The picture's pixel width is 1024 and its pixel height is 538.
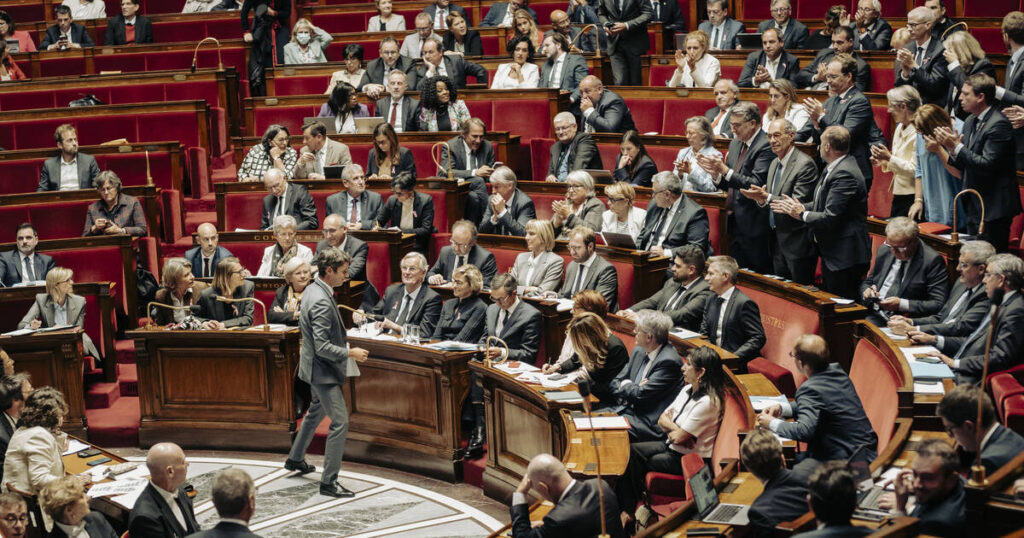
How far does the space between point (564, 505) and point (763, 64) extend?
471 centimetres

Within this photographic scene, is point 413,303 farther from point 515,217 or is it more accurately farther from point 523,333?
point 515,217

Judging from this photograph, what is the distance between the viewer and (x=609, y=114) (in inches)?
286

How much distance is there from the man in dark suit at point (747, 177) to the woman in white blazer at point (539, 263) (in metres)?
0.87

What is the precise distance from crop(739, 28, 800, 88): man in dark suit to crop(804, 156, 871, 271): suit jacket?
92.0 inches

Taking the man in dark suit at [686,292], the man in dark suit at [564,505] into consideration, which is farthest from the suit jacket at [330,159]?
the man in dark suit at [564,505]

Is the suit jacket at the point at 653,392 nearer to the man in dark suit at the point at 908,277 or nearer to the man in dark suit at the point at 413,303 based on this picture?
the man in dark suit at the point at 908,277

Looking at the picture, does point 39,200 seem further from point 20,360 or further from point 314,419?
point 314,419

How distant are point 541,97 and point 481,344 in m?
2.82

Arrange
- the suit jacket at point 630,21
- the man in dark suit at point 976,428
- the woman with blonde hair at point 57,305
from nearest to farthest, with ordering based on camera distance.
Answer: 1. the man in dark suit at point 976,428
2. the woman with blonde hair at point 57,305
3. the suit jacket at point 630,21

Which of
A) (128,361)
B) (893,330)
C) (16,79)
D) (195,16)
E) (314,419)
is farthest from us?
(195,16)

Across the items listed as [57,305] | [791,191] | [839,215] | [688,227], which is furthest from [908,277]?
[57,305]

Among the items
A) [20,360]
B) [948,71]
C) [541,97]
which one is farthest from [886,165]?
[20,360]

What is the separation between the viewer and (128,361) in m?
6.66

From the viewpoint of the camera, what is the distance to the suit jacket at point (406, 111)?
25.5 feet
